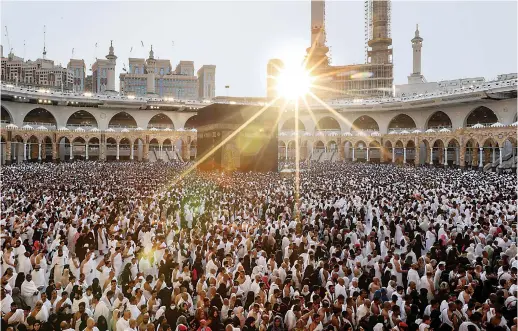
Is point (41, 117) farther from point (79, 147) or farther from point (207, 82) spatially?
point (207, 82)

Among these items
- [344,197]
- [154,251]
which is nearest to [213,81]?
[344,197]

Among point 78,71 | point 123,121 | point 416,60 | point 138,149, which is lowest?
point 138,149

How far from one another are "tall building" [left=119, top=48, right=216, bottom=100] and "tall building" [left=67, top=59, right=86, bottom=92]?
12.6 meters

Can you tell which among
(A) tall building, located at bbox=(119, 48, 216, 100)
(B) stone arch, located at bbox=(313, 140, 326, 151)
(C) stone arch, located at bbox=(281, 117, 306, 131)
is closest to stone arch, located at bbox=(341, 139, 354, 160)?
(B) stone arch, located at bbox=(313, 140, 326, 151)

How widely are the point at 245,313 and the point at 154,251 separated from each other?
10.9 ft

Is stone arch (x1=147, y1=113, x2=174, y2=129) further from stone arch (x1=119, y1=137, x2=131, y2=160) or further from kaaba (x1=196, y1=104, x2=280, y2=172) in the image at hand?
kaaba (x1=196, y1=104, x2=280, y2=172)

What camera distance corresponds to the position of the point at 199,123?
35.0 metres

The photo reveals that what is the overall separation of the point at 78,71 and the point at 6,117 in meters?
68.6

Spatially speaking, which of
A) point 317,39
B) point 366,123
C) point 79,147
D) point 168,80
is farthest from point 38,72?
point 366,123

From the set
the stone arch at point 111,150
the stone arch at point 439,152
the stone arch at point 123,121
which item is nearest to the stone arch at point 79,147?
the stone arch at point 111,150

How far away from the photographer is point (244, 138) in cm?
3031

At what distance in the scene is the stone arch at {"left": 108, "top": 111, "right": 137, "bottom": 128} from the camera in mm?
54438

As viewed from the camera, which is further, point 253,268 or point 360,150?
point 360,150

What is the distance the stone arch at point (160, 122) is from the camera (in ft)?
183
